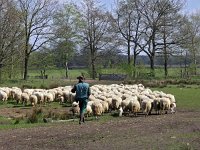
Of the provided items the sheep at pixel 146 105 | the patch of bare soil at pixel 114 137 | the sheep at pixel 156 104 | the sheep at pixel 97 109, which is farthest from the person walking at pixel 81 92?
the sheep at pixel 156 104

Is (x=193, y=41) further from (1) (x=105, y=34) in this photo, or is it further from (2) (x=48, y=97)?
(2) (x=48, y=97)

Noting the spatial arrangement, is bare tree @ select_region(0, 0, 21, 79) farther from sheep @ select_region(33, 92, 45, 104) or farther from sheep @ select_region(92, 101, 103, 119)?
sheep @ select_region(92, 101, 103, 119)

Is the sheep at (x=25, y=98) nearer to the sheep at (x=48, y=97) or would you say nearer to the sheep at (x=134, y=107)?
the sheep at (x=48, y=97)

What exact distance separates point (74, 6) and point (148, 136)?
65797 mm

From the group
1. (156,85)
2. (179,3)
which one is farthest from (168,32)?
(156,85)

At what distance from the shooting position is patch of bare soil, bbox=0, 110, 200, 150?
41.4ft

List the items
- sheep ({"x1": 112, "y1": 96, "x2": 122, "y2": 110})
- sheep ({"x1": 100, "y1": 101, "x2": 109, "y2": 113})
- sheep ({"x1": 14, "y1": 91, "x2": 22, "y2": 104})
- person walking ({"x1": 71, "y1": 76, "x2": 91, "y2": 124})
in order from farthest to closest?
sheep ({"x1": 14, "y1": 91, "x2": 22, "y2": 104}), sheep ({"x1": 112, "y1": 96, "x2": 122, "y2": 110}), sheep ({"x1": 100, "y1": 101, "x2": 109, "y2": 113}), person walking ({"x1": 71, "y1": 76, "x2": 91, "y2": 124})

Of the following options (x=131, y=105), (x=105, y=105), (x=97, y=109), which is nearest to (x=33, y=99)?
(x=105, y=105)

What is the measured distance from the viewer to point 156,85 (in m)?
48.8

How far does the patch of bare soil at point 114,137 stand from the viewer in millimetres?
12609

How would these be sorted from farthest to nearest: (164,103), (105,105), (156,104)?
(105,105) < (156,104) < (164,103)

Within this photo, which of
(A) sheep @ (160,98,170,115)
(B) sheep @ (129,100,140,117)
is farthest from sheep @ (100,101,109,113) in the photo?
(A) sheep @ (160,98,170,115)

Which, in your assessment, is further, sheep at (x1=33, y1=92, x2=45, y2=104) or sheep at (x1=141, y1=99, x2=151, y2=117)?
sheep at (x1=33, y1=92, x2=45, y2=104)

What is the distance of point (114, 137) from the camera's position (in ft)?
46.7
